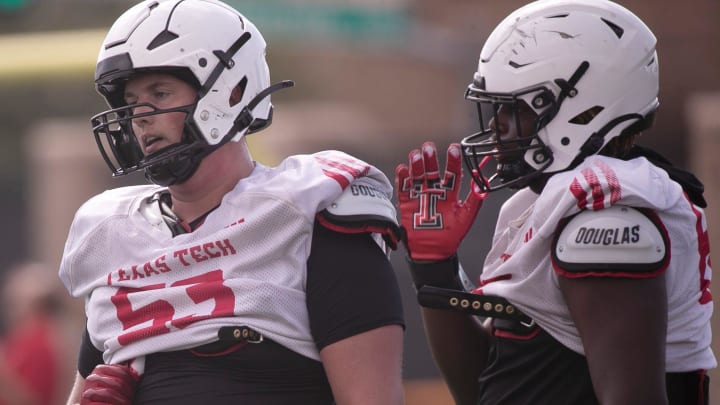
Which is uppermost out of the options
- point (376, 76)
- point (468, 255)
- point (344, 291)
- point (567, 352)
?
point (344, 291)

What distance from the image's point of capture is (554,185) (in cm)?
313

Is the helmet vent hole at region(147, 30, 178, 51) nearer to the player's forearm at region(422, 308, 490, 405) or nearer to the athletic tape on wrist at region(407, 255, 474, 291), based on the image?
the athletic tape on wrist at region(407, 255, 474, 291)

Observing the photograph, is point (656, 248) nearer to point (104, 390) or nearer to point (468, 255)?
point (104, 390)

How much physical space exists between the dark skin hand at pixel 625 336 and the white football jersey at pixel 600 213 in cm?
14

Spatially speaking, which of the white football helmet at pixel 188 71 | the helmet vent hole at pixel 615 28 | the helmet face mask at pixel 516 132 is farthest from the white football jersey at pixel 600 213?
the white football helmet at pixel 188 71

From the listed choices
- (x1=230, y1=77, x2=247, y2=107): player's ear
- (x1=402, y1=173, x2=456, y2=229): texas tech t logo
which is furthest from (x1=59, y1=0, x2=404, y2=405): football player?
(x1=402, y1=173, x2=456, y2=229): texas tech t logo

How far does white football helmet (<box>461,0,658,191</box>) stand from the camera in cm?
332

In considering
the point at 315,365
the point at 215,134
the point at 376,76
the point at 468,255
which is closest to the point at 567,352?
the point at 315,365

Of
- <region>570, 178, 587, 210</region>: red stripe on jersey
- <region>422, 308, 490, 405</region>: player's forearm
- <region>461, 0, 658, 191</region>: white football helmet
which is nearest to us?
<region>570, 178, 587, 210</region>: red stripe on jersey

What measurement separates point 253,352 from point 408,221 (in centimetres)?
62

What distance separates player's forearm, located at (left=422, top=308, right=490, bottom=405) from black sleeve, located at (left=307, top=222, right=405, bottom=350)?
0.48 meters

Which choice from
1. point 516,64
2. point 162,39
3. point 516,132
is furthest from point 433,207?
point 162,39

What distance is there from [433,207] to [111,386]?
935mm

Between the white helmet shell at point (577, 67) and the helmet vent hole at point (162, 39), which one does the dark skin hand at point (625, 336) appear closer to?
the white helmet shell at point (577, 67)
